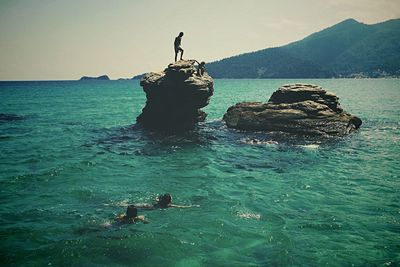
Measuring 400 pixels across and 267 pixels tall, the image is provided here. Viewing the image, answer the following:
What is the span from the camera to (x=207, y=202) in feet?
52.0

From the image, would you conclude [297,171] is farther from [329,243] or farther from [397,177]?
[329,243]

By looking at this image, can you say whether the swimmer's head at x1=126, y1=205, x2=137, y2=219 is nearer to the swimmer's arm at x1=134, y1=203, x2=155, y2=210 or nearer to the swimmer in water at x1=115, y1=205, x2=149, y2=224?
the swimmer in water at x1=115, y1=205, x2=149, y2=224

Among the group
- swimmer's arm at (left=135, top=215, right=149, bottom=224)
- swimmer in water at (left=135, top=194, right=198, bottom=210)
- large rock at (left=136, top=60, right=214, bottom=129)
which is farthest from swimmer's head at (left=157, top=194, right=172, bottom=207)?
large rock at (left=136, top=60, right=214, bottom=129)

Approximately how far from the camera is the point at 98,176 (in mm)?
19641

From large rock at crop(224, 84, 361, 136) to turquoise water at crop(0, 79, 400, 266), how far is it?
2.27 m

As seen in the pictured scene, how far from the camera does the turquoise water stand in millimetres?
11305

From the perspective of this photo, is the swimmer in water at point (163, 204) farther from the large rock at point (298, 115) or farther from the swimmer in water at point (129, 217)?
the large rock at point (298, 115)

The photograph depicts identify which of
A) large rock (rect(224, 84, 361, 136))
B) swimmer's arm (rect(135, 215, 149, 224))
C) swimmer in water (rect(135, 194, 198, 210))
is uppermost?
large rock (rect(224, 84, 361, 136))

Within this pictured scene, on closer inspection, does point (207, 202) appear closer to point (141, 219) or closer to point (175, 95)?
point (141, 219)

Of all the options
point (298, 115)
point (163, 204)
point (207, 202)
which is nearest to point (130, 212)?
point (163, 204)

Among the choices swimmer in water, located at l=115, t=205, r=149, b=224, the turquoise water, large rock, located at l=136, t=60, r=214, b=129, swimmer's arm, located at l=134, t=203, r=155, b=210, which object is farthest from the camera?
large rock, located at l=136, t=60, r=214, b=129

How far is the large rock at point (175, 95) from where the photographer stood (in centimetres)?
3397

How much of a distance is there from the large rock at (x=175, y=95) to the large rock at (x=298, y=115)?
15.6ft

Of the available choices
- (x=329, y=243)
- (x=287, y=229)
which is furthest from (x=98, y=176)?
(x=329, y=243)
